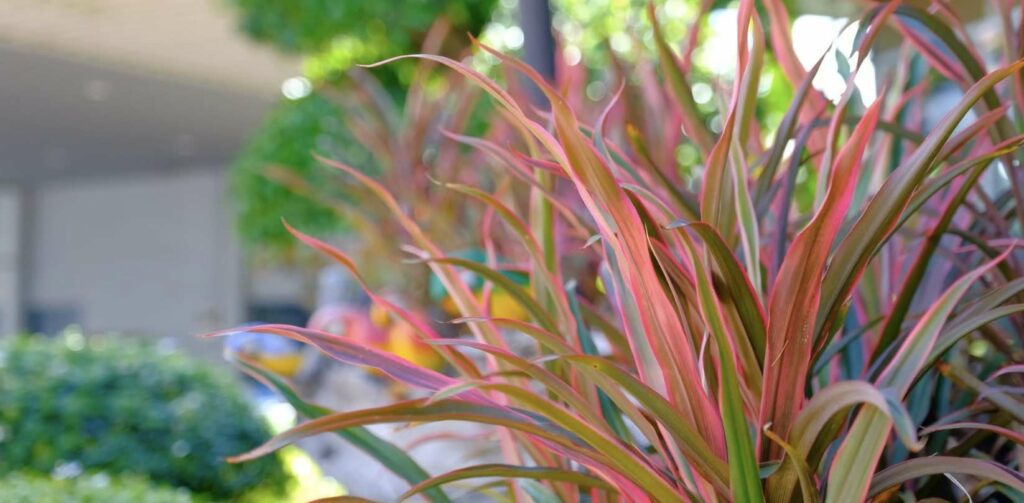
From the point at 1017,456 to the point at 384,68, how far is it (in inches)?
200

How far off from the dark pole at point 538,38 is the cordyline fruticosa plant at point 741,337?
120 cm

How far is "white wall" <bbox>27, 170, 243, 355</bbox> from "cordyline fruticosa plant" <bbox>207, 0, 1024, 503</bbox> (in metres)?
13.3

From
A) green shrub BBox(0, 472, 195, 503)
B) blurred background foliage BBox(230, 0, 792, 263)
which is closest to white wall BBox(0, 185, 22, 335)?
blurred background foliage BBox(230, 0, 792, 263)

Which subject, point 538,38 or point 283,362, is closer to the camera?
point 538,38

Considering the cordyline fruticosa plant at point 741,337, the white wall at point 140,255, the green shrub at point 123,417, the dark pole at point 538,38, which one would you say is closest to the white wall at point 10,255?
the white wall at point 140,255

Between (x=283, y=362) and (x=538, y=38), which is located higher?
(x=538, y=38)

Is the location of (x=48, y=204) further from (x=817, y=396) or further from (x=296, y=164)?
(x=817, y=396)

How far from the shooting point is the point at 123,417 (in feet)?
8.86

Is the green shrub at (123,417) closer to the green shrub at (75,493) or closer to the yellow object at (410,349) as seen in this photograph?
the green shrub at (75,493)

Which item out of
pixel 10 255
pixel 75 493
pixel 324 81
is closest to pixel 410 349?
pixel 75 493

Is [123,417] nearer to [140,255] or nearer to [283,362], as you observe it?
[283,362]

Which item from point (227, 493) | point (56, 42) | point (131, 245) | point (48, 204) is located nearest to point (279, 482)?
point (227, 493)

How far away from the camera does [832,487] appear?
0.65m

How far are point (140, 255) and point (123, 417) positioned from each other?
12794 millimetres
